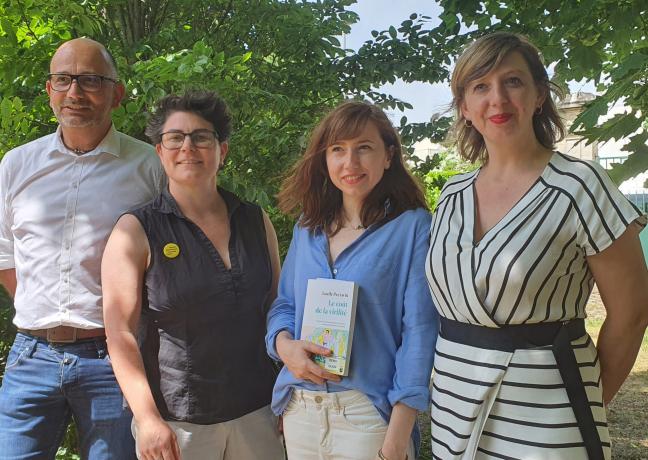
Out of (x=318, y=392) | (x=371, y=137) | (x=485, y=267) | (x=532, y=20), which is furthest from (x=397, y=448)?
(x=532, y=20)

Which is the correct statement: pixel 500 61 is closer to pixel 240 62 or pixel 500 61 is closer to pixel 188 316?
pixel 188 316

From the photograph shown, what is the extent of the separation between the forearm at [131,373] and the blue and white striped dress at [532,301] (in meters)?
1.05

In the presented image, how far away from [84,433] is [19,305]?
0.59 metres

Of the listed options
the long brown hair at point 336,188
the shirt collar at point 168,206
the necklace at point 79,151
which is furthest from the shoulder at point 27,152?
the long brown hair at point 336,188

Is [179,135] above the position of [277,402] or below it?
above

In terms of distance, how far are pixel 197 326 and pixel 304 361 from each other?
46 centimetres

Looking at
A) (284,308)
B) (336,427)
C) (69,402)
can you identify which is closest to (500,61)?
(284,308)

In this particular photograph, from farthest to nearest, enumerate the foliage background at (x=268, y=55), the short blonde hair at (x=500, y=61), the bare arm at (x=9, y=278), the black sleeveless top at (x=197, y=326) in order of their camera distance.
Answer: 1. the foliage background at (x=268, y=55)
2. the bare arm at (x=9, y=278)
3. the black sleeveless top at (x=197, y=326)
4. the short blonde hair at (x=500, y=61)

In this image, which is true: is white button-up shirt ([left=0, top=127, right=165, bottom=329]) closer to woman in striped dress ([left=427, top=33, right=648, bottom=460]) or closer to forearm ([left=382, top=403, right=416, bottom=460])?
forearm ([left=382, top=403, right=416, bottom=460])

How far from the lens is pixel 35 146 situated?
274 cm

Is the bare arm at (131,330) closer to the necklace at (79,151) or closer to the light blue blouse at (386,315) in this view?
the light blue blouse at (386,315)

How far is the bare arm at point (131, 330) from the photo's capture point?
222 centimetres

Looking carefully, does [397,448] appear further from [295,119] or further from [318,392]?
[295,119]

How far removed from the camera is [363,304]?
214 centimetres
